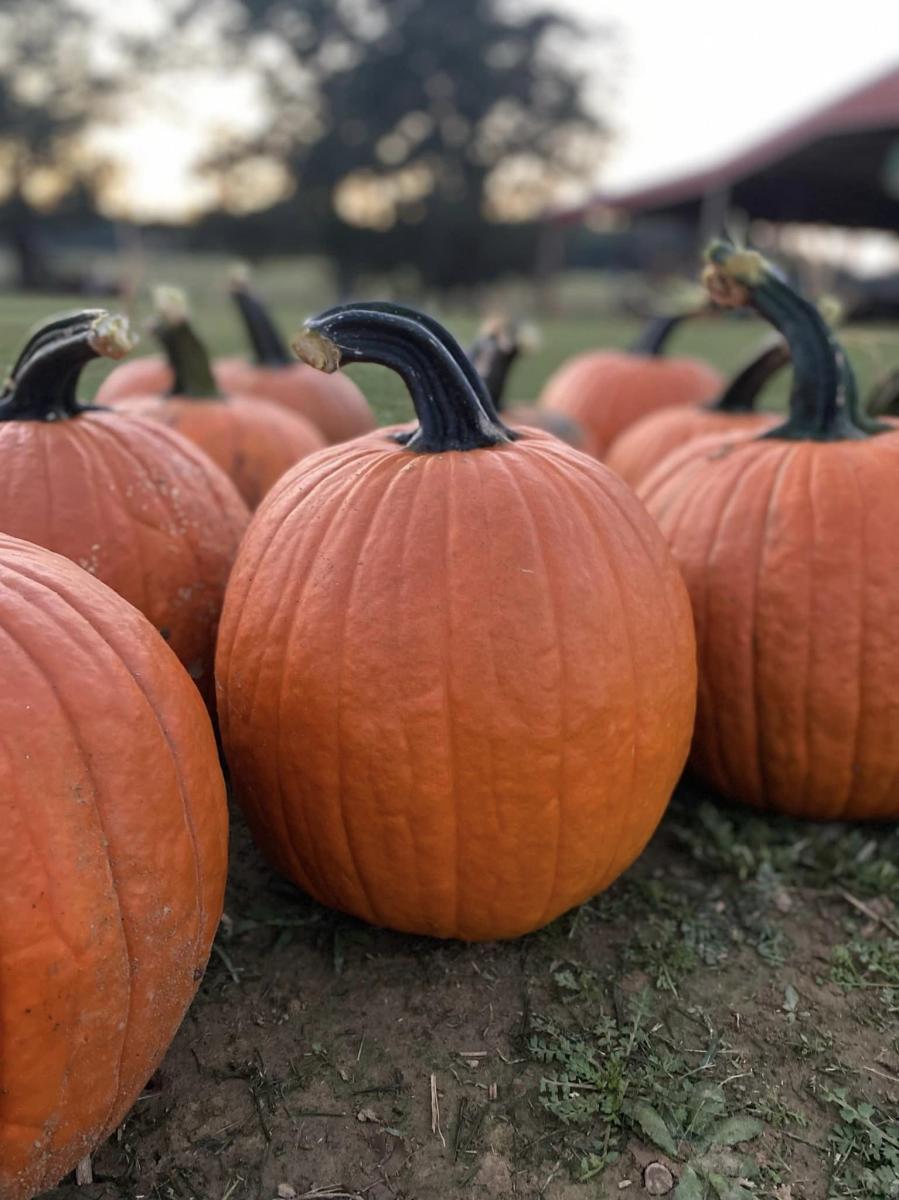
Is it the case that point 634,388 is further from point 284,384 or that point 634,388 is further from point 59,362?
point 59,362

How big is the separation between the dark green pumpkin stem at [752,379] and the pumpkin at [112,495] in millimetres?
1810

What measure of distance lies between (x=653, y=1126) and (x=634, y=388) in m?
4.14

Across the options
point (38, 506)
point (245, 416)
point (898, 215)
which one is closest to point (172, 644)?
point (38, 506)

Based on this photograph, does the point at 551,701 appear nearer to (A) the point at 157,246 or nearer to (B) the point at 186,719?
(B) the point at 186,719

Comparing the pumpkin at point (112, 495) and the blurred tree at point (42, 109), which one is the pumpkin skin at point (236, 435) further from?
the blurred tree at point (42, 109)

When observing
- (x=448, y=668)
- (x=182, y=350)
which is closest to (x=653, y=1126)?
(x=448, y=668)

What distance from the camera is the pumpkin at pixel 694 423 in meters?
3.51

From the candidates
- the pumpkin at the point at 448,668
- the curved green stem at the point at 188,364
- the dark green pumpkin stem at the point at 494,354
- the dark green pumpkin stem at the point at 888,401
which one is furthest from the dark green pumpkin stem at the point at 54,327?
the dark green pumpkin stem at the point at 888,401

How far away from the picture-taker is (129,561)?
7.51 feet

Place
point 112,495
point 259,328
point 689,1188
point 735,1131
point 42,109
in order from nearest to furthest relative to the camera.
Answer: point 689,1188
point 735,1131
point 112,495
point 259,328
point 42,109

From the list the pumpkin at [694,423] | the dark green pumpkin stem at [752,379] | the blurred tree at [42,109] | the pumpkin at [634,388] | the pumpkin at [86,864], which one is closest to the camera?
the pumpkin at [86,864]

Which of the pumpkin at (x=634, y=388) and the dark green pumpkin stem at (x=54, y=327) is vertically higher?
the dark green pumpkin stem at (x=54, y=327)

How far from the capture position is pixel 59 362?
91.2 inches

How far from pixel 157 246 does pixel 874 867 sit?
40.7m
